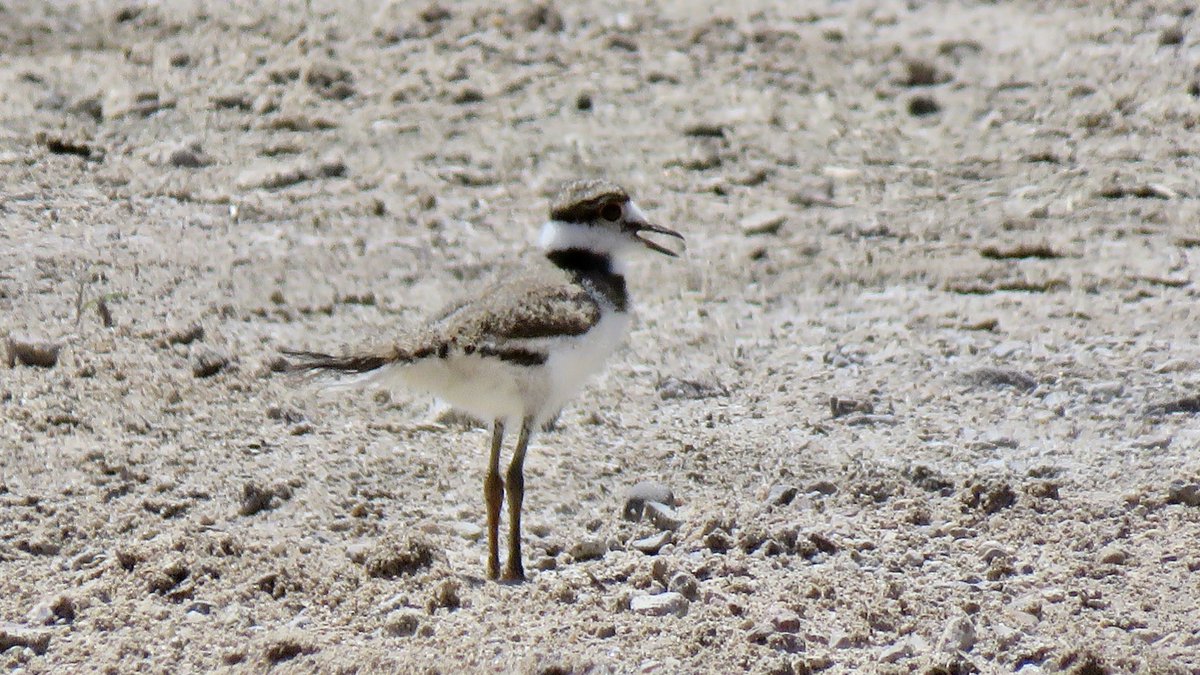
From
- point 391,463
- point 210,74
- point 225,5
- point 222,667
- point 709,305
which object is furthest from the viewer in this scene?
point 225,5

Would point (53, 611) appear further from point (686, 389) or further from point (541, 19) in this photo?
point (541, 19)

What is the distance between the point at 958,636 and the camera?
4922mm

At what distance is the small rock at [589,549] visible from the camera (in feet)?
18.4

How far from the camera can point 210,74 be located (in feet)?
31.4

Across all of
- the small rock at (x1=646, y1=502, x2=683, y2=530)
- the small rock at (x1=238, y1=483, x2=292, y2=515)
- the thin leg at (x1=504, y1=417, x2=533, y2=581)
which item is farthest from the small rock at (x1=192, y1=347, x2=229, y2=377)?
the small rock at (x1=646, y1=502, x2=683, y2=530)

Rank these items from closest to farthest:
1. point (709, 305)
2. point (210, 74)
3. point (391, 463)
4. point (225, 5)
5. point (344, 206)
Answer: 1. point (391, 463)
2. point (709, 305)
3. point (344, 206)
4. point (210, 74)
5. point (225, 5)

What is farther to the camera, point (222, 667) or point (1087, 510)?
point (1087, 510)

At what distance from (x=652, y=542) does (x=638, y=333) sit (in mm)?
1783

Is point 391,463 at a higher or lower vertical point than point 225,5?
lower

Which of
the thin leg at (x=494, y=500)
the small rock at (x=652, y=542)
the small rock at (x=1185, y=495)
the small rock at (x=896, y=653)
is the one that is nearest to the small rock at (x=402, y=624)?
the thin leg at (x=494, y=500)

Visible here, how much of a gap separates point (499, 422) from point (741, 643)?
1175mm

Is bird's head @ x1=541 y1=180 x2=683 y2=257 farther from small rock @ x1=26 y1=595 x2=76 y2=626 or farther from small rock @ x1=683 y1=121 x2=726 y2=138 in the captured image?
small rock @ x1=683 y1=121 x2=726 y2=138

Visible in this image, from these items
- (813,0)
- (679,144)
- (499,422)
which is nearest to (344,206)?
(679,144)

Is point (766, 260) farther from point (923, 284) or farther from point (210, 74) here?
point (210, 74)
